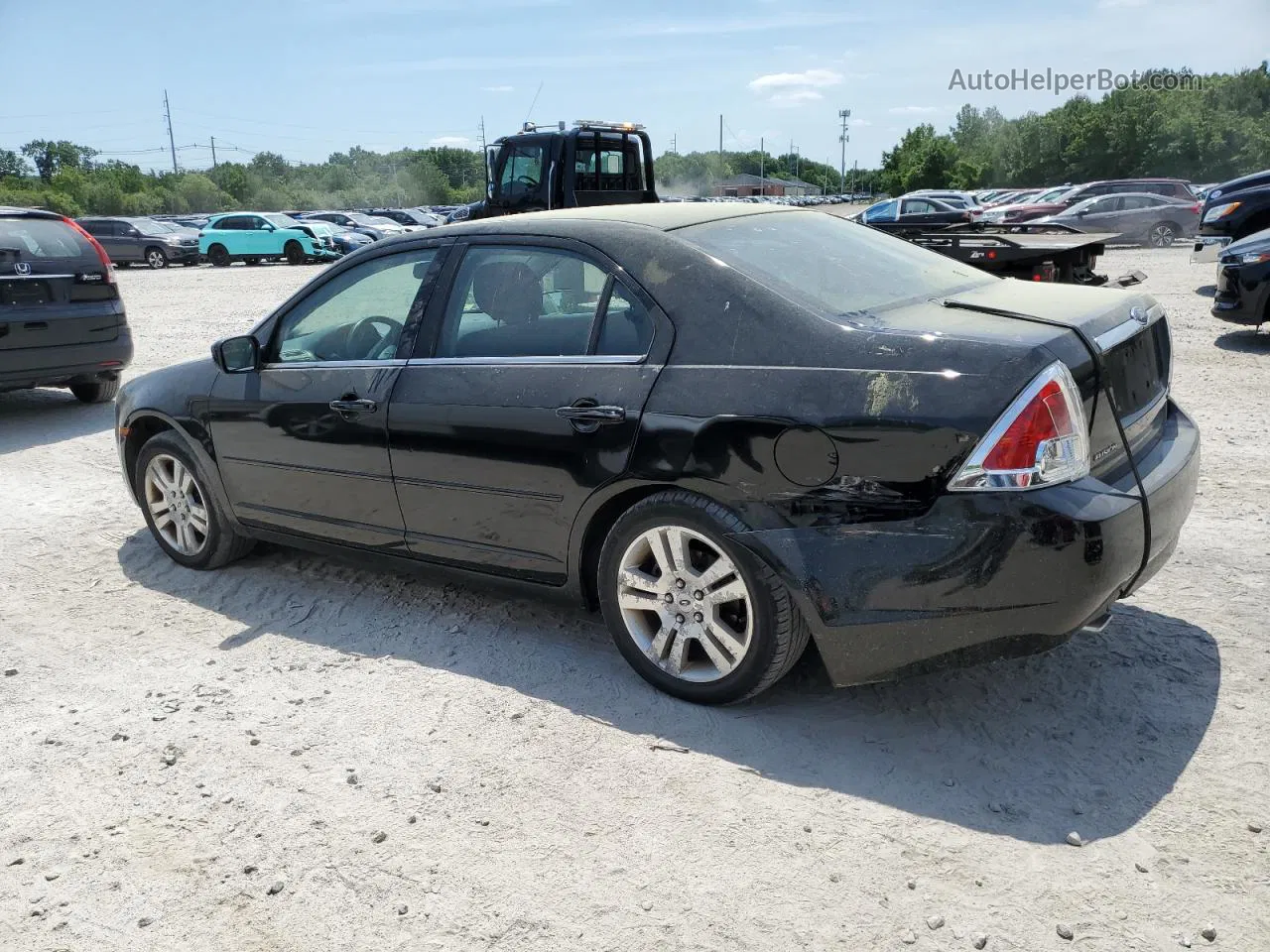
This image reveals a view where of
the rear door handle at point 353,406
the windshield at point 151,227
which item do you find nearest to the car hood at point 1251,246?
the rear door handle at point 353,406

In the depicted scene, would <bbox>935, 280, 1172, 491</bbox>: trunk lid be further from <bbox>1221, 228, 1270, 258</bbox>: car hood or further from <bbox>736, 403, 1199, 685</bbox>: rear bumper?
<bbox>1221, 228, 1270, 258</bbox>: car hood

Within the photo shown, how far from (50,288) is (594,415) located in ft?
22.4

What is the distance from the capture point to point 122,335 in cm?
912

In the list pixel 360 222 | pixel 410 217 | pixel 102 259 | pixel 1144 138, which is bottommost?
pixel 102 259

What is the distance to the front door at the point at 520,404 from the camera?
3619mm

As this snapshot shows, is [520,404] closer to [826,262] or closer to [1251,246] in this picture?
[826,262]

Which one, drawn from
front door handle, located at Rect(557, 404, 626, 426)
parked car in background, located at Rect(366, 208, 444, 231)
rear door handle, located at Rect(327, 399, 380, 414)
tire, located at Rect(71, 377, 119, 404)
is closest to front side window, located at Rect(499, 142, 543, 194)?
tire, located at Rect(71, 377, 119, 404)

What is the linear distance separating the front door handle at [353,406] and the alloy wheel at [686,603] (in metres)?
1.29

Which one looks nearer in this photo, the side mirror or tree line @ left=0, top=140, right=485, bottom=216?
the side mirror

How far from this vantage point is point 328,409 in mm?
4375

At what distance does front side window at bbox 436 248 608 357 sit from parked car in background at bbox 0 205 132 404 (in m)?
5.79

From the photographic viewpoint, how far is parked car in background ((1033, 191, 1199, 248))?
25328 millimetres

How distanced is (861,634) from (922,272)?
1.59 meters

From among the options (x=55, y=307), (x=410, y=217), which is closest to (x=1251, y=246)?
(x=55, y=307)
